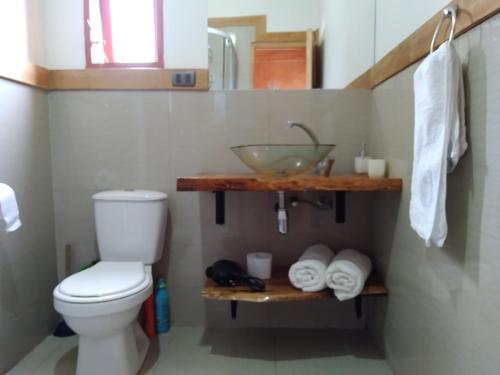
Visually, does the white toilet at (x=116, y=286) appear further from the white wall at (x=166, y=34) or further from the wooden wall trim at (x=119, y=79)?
the white wall at (x=166, y=34)

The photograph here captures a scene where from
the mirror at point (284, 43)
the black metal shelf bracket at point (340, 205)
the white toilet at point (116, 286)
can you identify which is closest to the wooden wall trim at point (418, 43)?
the mirror at point (284, 43)

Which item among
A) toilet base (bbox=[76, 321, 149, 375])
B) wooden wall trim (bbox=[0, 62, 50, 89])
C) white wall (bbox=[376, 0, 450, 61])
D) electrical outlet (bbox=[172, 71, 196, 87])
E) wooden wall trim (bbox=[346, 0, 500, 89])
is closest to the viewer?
wooden wall trim (bbox=[346, 0, 500, 89])

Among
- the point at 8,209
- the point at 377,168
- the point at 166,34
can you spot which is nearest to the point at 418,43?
the point at 377,168

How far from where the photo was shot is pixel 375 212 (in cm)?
180

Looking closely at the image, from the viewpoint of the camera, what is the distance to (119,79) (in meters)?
1.85

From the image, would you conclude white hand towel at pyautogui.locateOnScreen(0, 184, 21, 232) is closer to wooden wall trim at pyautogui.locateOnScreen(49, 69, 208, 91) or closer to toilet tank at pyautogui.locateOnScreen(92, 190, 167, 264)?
toilet tank at pyautogui.locateOnScreen(92, 190, 167, 264)

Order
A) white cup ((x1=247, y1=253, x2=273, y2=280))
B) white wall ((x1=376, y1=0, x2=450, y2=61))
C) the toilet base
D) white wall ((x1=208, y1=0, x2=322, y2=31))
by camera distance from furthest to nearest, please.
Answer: white wall ((x1=208, y1=0, x2=322, y2=31)) → white cup ((x1=247, y1=253, x2=273, y2=280)) → the toilet base → white wall ((x1=376, y1=0, x2=450, y2=61))

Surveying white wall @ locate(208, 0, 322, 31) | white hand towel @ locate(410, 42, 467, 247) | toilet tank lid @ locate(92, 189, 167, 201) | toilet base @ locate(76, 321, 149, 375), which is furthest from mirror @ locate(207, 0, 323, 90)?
toilet base @ locate(76, 321, 149, 375)

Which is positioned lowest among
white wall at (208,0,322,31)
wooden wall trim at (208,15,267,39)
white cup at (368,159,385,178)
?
white cup at (368,159,385,178)

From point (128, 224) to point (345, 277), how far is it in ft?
3.53

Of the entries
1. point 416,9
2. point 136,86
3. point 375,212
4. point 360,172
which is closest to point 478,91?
point 416,9

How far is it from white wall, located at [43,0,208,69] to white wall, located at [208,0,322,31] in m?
0.15

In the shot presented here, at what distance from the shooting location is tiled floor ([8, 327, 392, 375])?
159 cm

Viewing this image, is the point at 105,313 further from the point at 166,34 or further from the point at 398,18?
the point at 398,18
